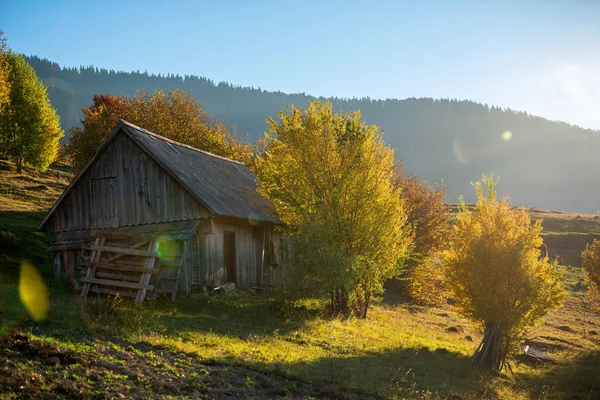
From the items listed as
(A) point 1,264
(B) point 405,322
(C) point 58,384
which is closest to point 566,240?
(B) point 405,322

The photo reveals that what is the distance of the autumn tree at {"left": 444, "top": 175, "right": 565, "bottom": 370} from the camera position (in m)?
18.6

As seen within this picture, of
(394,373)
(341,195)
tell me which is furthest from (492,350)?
(341,195)

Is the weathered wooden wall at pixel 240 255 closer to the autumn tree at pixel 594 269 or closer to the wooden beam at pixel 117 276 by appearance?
the wooden beam at pixel 117 276

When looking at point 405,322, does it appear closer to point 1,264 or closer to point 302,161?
point 302,161

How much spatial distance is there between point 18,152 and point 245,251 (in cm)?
3680

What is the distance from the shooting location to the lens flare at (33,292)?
44.2 feet

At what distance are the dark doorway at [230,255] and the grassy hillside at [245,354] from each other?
1.72 metres

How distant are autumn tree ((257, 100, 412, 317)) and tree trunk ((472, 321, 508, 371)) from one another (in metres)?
5.02

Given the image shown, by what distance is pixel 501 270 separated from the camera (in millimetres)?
18953

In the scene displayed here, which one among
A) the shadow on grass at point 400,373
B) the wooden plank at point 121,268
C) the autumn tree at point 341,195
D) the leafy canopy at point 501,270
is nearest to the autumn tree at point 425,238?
the autumn tree at point 341,195

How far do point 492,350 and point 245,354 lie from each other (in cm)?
1008

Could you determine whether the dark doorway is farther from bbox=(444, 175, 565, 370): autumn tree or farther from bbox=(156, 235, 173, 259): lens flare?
bbox=(444, 175, 565, 370): autumn tree

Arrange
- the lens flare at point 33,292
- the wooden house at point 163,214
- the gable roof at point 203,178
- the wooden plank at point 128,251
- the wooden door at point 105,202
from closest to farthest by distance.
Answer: the lens flare at point 33,292 < the wooden plank at point 128,251 < the wooden house at point 163,214 < the gable roof at point 203,178 < the wooden door at point 105,202

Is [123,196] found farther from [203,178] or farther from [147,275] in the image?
[147,275]
